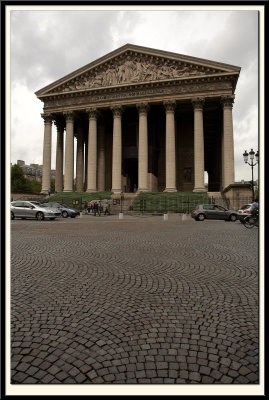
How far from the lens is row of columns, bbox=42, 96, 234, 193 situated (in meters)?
32.3

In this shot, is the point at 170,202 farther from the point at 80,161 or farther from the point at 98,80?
the point at 98,80

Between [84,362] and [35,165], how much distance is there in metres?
158

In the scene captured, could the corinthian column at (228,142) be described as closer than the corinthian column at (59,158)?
Yes

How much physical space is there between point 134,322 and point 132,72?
3969 centimetres

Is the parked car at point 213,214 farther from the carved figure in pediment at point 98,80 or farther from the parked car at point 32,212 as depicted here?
the carved figure in pediment at point 98,80

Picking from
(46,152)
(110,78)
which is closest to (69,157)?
(46,152)

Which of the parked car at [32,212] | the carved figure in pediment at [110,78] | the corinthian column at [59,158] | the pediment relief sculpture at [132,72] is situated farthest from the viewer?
the corinthian column at [59,158]

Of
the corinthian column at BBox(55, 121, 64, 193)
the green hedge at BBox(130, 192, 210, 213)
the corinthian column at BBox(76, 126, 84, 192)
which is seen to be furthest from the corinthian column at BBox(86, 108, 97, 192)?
the green hedge at BBox(130, 192, 210, 213)

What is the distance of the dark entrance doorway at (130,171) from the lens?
43.7 m

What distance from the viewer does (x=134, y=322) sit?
9.18 feet

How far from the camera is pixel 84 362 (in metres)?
2.03

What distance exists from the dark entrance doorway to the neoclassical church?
217 millimetres

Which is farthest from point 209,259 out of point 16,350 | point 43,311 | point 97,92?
point 97,92

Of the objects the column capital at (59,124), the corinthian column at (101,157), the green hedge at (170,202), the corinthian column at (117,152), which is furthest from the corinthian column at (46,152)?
the green hedge at (170,202)
